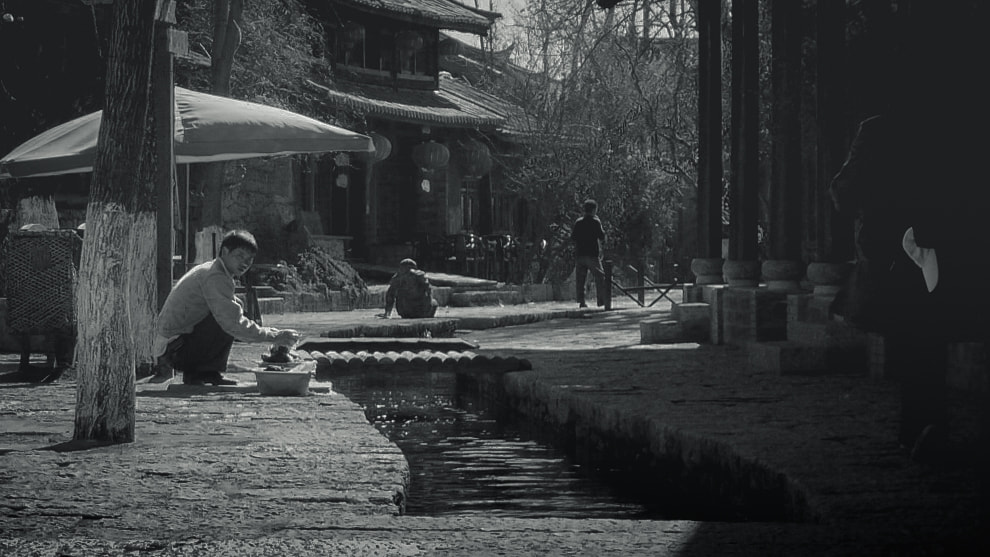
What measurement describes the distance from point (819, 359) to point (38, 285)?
205 inches

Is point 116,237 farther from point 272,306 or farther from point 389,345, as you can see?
point 272,306

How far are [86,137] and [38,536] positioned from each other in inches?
238

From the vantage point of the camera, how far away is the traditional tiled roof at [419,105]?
2492cm

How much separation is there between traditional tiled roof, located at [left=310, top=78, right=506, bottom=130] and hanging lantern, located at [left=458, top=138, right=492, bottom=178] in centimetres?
49

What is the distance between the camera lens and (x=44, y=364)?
406 inches

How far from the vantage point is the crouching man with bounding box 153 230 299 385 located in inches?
333

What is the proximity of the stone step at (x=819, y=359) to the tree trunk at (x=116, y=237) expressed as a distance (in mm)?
4859

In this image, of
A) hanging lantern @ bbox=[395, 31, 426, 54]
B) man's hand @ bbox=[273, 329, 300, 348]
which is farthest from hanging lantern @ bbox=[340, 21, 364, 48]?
man's hand @ bbox=[273, 329, 300, 348]

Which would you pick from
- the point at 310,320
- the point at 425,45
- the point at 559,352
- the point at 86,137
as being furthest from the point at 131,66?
the point at 425,45

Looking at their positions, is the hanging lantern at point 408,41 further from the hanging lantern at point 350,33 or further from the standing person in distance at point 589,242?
the standing person in distance at point 589,242

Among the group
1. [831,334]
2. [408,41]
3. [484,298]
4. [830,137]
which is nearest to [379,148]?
[484,298]

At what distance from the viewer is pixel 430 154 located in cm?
2719

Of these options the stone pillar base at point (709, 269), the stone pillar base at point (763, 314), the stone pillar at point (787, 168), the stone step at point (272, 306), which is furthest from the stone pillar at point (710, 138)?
the stone step at point (272, 306)

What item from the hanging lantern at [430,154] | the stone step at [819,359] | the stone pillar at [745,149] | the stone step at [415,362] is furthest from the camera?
the hanging lantern at [430,154]
